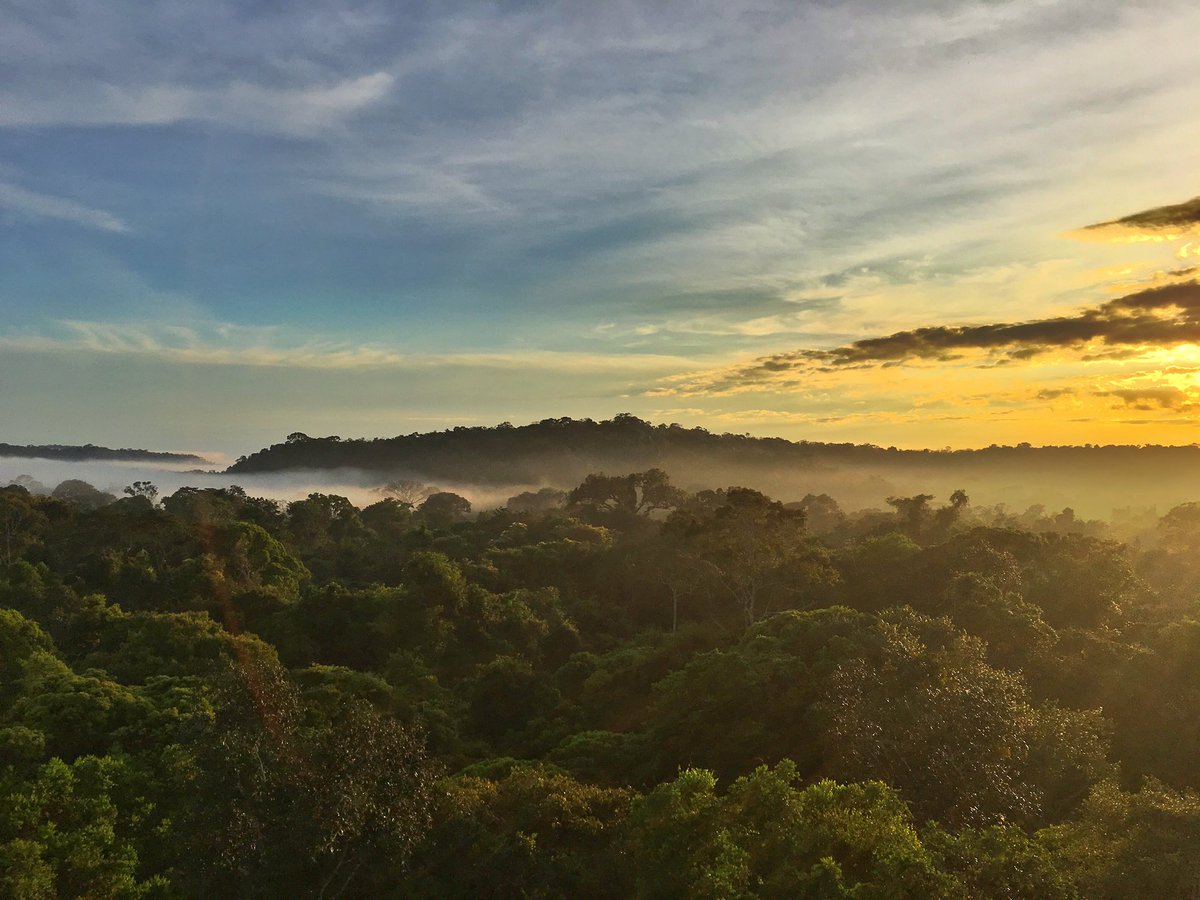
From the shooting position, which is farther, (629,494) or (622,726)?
(629,494)

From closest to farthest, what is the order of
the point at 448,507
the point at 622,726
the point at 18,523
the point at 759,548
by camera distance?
the point at 622,726 → the point at 759,548 → the point at 18,523 → the point at 448,507

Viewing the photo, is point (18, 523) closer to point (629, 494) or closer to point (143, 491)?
point (143, 491)

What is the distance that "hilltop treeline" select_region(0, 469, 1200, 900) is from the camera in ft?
47.5

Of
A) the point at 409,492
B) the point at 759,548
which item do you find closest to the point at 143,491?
the point at 409,492

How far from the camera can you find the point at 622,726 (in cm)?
3147

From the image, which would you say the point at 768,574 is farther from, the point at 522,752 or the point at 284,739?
the point at 284,739

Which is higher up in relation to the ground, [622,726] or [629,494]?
[629,494]

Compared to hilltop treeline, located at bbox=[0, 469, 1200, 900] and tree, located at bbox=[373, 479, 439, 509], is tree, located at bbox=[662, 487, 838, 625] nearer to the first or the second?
hilltop treeline, located at bbox=[0, 469, 1200, 900]

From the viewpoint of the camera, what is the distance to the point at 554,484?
623 feet

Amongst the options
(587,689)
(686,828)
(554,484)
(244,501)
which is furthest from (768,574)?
(554,484)

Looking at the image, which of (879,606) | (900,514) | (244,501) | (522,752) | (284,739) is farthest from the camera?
(244,501)

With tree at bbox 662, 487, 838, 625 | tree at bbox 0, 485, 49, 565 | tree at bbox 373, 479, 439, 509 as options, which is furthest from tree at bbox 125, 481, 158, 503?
tree at bbox 662, 487, 838, 625

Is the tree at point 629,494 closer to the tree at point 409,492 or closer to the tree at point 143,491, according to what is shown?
the tree at point 143,491

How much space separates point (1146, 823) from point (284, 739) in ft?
51.0
